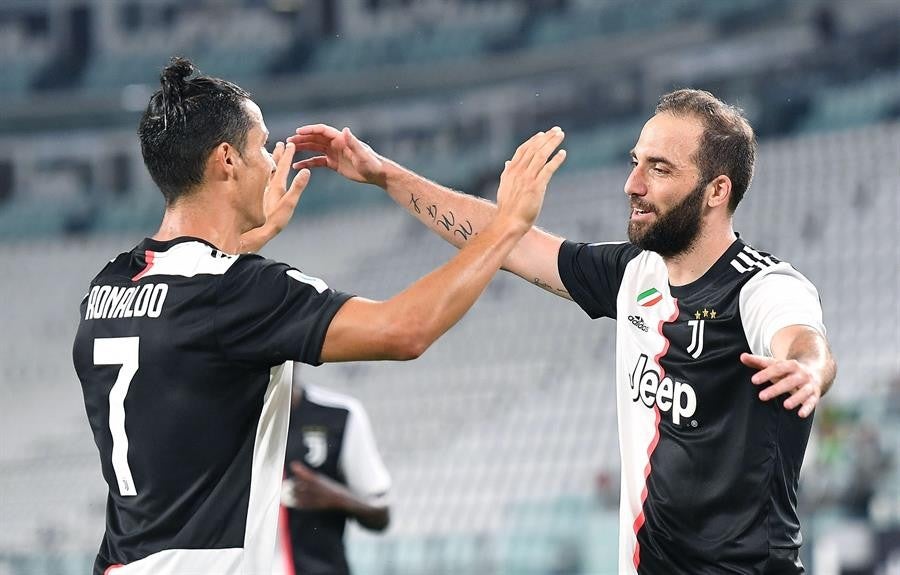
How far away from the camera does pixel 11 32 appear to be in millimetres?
25484

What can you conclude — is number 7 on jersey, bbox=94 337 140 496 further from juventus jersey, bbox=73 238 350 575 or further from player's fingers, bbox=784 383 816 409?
player's fingers, bbox=784 383 816 409

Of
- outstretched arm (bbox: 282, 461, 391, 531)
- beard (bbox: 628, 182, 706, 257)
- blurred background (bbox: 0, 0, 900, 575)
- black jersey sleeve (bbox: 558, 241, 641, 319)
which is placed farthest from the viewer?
blurred background (bbox: 0, 0, 900, 575)

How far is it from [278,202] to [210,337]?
1.16m

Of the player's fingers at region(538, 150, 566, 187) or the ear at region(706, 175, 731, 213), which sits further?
the ear at region(706, 175, 731, 213)

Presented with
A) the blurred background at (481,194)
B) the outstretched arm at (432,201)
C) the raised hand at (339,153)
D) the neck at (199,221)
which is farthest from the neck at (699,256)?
the blurred background at (481,194)

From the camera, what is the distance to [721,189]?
3.81 metres

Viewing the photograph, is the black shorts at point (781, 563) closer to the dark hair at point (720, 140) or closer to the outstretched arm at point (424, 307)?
the dark hair at point (720, 140)

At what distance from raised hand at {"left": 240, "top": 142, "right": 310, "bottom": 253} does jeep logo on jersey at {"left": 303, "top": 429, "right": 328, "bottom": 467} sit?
1.99 meters

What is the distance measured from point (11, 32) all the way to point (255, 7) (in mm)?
5124

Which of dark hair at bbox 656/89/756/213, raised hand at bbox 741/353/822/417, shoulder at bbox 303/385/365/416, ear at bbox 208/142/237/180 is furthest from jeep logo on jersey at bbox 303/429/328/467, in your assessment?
raised hand at bbox 741/353/822/417

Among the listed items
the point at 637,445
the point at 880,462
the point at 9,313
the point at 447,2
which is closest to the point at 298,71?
the point at 447,2

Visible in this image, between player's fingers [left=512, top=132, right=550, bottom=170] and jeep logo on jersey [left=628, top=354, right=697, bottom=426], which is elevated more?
player's fingers [left=512, top=132, right=550, bottom=170]

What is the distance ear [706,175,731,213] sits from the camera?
3797mm

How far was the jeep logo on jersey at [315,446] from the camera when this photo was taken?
5.82 metres
